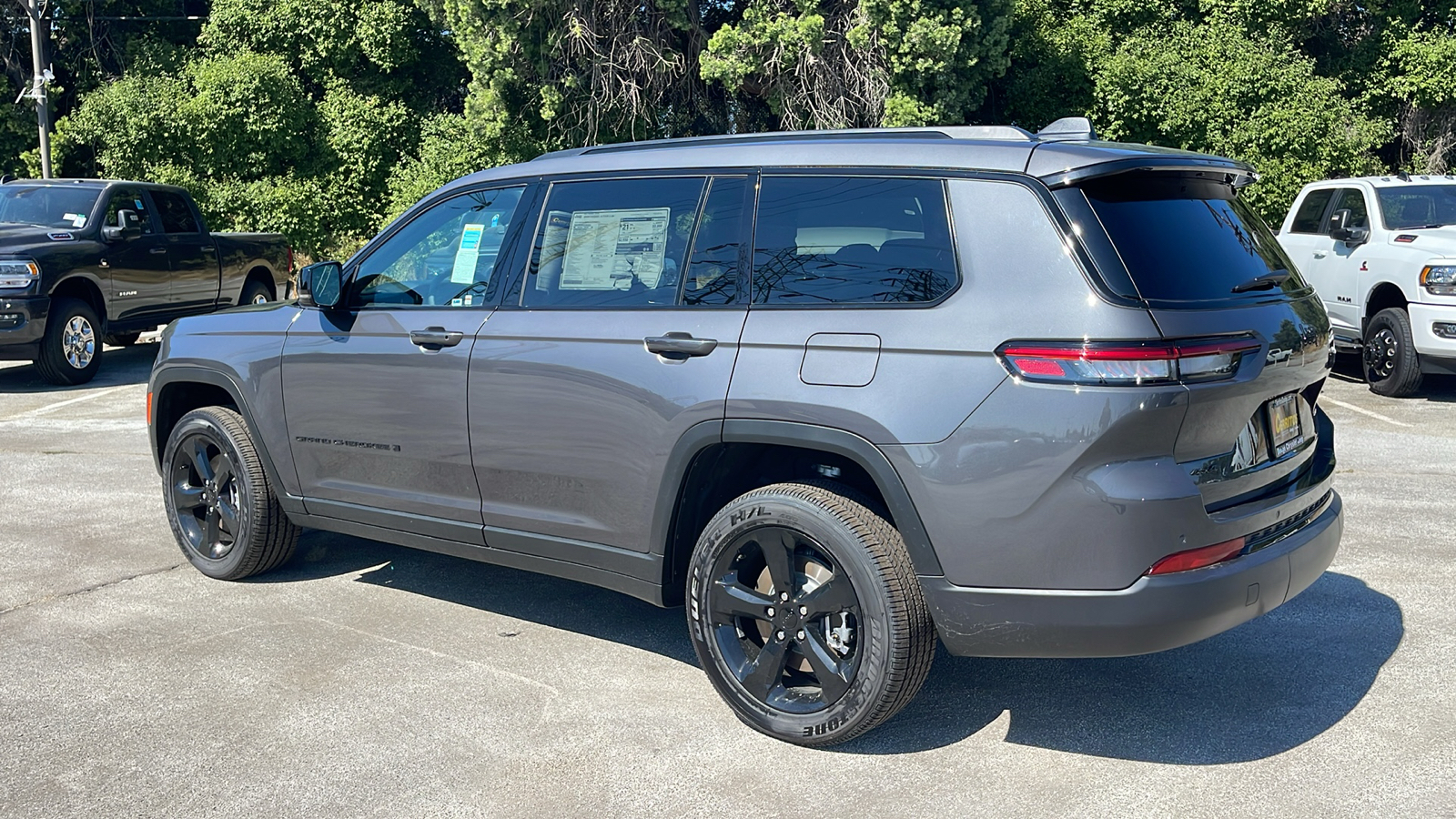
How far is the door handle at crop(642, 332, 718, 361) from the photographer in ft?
13.1

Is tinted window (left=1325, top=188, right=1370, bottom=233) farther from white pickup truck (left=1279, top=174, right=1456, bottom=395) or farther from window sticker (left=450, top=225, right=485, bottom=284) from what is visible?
window sticker (left=450, top=225, right=485, bottom=284)

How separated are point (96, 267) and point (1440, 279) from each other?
1190 centimetres

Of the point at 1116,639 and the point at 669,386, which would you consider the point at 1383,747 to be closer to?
the point at 1116,639

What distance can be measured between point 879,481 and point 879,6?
1634 cm

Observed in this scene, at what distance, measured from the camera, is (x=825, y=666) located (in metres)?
3.83

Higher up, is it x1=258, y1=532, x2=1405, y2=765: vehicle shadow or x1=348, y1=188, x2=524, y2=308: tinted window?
x1=348, y1=188, x2=524, y2=308: tinted window

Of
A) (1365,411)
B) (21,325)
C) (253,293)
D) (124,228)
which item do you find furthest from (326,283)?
(253,293)

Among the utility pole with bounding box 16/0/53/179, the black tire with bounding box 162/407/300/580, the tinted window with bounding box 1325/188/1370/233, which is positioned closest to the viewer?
the black tire with bounding box 162/407/300/580

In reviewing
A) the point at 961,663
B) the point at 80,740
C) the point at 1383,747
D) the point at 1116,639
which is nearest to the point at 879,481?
the point at 1116,639

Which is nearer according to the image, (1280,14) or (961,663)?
(961,663)

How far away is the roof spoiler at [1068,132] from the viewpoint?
13.0ft

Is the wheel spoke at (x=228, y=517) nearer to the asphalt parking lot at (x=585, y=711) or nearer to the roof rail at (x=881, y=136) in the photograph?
the asphalt parking lot at (x=585, y=711)

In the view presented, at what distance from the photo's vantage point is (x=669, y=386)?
4027 millimetres

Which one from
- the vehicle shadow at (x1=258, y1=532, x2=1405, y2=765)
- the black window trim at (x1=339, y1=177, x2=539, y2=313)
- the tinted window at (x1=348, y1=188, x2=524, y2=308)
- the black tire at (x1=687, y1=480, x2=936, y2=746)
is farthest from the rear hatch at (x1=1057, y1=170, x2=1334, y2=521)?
the tinted window at (x1=348, y1=188, x2=524, y2=308)
